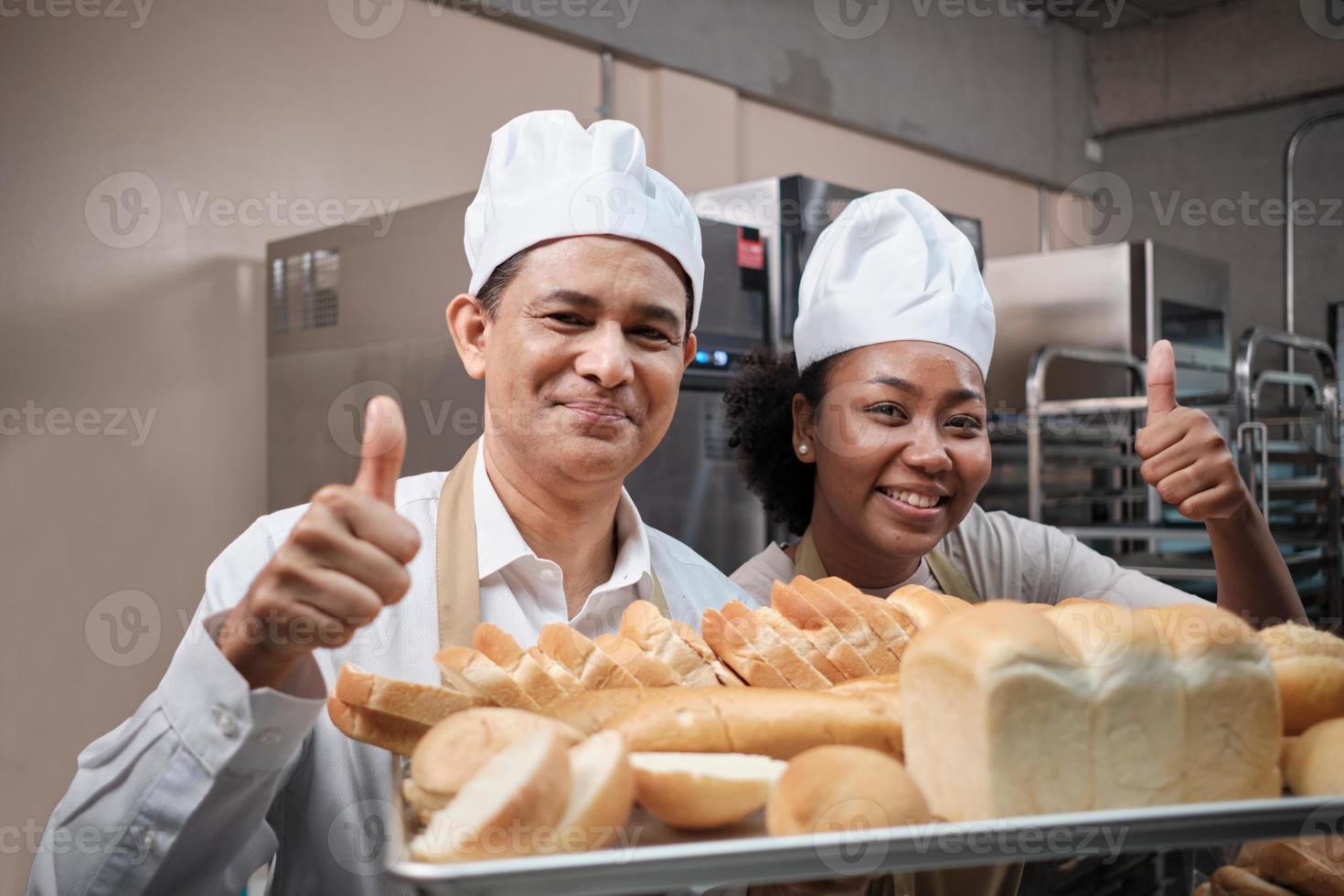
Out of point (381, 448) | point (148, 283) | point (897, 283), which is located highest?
point (148, 283)

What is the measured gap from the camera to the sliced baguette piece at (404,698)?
65cm

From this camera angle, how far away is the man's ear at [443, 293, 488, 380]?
3.91 feet

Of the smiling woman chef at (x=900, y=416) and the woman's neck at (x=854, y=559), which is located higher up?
the smiling woman chef at (x=900, y=416)

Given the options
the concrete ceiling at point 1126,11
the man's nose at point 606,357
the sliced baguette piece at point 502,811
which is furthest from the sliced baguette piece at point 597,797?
the concrete ceiling at point 1126,11

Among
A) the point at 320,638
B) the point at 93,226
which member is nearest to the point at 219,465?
the point at 93,226

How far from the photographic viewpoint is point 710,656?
0.77 meters

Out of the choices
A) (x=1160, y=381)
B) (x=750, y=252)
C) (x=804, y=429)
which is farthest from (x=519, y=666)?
(x=750, y=252)

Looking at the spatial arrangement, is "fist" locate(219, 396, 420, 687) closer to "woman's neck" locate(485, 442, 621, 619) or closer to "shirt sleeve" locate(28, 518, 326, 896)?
"shirt sleeve" locate(28, 518, 326, 896)

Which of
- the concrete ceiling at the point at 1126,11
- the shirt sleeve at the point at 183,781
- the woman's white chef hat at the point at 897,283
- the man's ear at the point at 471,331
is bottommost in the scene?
the shirt sleeve at the point at 183,781

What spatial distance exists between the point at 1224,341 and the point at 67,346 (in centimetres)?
373

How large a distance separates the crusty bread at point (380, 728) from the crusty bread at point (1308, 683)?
0.52 meters

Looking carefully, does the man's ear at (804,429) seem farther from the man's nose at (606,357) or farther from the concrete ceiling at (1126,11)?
the concrete ceiling at (1126,11)

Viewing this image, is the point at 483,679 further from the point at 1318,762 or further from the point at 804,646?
the point at 1318,762

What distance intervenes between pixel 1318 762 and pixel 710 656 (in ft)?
1.24
